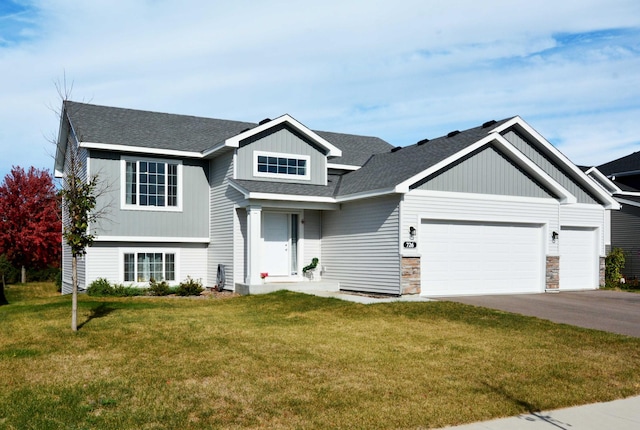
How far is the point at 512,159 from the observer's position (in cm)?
1838

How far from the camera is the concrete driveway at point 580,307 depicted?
12422mm

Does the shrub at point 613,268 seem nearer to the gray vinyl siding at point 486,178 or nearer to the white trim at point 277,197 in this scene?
the gray vinyl siding at point 486,178

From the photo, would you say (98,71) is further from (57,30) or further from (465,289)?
(465,289)

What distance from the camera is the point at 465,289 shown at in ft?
57.7

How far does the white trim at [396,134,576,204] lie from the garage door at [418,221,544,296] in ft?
4.32

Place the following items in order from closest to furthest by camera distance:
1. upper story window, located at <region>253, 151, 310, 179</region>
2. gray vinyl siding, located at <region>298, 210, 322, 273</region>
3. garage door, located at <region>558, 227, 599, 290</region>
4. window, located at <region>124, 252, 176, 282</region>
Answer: window, located at <region>124, 252, 176, 282</region>, upper story window, located at <region>253, 151, 310, 179</region>, gray vinyl siding, located at <region>298, 210, 322, 273</region>, garage door, located at <region>558, 227, 599, 290</region>

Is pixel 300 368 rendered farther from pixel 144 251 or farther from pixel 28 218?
pixel 28 218

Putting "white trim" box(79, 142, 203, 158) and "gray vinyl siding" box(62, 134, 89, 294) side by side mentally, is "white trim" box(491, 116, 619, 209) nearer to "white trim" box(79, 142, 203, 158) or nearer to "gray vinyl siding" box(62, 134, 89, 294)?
"white trim" box(79, 142, 203, 158)

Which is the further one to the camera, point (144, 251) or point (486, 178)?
point (144, 251)

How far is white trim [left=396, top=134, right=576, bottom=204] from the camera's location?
16423mm

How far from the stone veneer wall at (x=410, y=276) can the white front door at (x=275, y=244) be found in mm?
4563

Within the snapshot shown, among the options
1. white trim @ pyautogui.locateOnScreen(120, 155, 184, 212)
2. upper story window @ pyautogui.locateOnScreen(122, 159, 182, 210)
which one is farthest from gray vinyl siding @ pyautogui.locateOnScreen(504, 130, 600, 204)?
upper story window @ pyautogui.locateOnScreen(122, 159, 182, 210)

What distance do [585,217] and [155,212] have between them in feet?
49.4

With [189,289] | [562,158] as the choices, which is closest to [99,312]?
[189,289]
